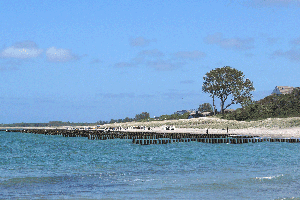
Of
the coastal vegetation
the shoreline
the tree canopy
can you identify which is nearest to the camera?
the shoreline

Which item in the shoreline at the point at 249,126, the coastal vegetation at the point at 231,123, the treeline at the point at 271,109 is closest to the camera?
the shoreline at the point at 249,126

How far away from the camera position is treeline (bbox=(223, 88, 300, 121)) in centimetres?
9525

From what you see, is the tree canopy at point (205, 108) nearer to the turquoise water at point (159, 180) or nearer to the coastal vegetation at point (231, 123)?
the coastal vegetation at point (231, 123)

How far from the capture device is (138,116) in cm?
15825

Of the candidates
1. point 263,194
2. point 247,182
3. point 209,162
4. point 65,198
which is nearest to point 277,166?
point 209,162

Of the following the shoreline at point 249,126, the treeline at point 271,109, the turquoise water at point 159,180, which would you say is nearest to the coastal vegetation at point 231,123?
the shoreline at point 249,126

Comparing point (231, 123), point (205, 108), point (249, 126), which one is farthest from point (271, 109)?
point (205, 108)

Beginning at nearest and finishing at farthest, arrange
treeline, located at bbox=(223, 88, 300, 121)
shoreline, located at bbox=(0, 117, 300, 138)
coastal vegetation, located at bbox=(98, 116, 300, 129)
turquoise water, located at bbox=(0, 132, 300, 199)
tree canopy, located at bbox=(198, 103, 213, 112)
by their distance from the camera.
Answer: turquoise water, located at bbox=(0, 132, 300, 199)
shoreline, located at bbox=(0, 117, 300, 138)
coastal vegetation, located at bbox=(98, 116, 300, 129)
treeline, located at bbox=(223, 88, 300, 121)
tree canopy, located at bbox=(198, 103, 213, 112)

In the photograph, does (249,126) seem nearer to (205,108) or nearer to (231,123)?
(231,123)

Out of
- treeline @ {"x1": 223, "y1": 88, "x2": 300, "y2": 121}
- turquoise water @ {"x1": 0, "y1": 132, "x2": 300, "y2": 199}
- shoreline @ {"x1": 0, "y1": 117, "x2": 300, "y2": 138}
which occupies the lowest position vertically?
turquoise water @ {"x1": 0, "y1": 132, "x2": 300, "y2": 199}

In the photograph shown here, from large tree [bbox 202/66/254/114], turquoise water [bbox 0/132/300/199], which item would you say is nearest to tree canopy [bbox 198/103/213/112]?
large tree [bbox 202/66/254/114]

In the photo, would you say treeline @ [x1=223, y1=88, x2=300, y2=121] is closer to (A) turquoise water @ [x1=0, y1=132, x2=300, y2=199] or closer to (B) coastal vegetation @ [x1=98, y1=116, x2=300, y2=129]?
(B) coastal vegetation @ [x1=98, y1=116, x2=300, y2=129]

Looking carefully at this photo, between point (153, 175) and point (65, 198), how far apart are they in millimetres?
9241

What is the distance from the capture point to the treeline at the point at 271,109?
313ft
